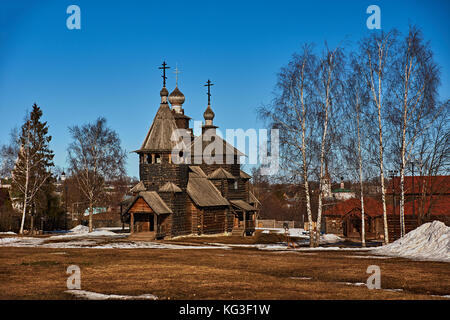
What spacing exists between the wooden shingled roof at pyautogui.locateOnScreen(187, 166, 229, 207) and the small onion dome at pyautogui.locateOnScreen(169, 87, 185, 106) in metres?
7.65

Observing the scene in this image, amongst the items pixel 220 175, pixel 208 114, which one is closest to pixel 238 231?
pixel 220 175

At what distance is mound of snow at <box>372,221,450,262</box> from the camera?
73.6 ft

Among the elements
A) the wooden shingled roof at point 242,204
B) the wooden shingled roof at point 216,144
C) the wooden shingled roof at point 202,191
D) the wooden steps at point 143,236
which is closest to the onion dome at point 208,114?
the wooden shingled roof at point 216,144

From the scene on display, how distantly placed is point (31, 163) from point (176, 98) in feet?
51.0

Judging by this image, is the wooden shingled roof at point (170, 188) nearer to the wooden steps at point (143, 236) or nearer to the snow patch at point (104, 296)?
the wooden steps at point (143, 236)

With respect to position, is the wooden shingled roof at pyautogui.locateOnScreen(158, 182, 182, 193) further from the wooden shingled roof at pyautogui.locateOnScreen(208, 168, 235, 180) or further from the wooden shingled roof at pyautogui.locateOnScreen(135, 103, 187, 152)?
the wooden shingled roof at pyautogui.locateOnScreen(208, 168, 235, 180)

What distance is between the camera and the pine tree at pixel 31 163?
45938 millimetres

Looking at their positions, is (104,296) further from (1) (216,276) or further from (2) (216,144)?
(2) (216,144)

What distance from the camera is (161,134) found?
137 feet

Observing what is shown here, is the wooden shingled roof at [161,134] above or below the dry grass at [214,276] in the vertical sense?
above

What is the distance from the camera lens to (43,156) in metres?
49.1
